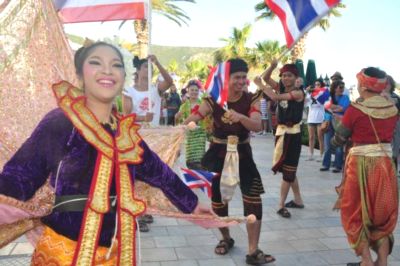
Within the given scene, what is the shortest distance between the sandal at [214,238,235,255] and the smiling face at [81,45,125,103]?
112 inches

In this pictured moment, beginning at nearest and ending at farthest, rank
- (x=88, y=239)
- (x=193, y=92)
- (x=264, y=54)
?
(x=88, y=239) → (x=193, y=92) → (x=264, y=54)

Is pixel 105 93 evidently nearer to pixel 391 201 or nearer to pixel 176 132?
pixel 176 132

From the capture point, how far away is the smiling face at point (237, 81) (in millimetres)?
4219

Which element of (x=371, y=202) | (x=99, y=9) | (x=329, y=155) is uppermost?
(x=99, y=9)

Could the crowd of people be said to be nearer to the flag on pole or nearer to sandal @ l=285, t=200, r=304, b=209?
sandal @ l=285, t=200, r=304, b=209

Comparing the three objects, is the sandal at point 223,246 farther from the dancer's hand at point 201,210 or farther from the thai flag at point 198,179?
the dancer's hand at point 201,210

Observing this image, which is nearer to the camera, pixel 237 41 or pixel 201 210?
pixel 201 210

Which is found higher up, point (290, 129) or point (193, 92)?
point (193, 92)

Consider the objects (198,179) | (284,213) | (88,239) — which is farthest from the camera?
(284,213)

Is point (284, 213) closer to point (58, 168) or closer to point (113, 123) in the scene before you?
point (113, 123)

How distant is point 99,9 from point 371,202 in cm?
280

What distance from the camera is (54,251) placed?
1.88 meters

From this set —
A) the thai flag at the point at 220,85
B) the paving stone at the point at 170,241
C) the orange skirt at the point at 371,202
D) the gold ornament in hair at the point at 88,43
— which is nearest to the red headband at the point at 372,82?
the orange skirt at the point at 371,202

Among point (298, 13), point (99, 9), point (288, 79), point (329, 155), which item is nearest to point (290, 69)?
point (288, 79)
